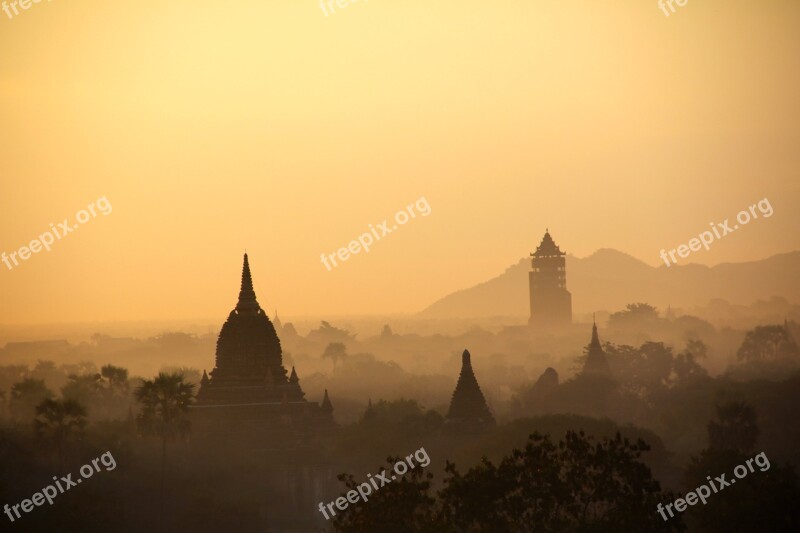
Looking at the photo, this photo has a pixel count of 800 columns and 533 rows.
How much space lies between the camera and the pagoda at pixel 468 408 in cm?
17850

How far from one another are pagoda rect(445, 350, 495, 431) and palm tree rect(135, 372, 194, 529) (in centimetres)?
2323

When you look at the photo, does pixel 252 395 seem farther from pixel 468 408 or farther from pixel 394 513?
pixel 394 513

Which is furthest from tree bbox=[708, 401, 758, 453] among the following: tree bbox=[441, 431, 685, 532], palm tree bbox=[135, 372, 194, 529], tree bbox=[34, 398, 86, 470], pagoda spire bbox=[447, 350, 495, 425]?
tree bbox=[441, 431, 685, 532]

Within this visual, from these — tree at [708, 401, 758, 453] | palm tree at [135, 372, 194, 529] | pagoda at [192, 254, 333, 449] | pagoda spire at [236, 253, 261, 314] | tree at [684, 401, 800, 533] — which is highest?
pagoda spire at [236, 253, 261, 314]

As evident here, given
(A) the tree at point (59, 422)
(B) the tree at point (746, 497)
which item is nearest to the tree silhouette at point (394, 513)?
(B) the tree at point (746, 497)

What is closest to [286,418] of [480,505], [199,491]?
[199,491]

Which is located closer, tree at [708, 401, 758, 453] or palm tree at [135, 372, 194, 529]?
palm tree at [135, 372, 194, 529]

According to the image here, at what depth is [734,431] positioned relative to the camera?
16525 cm

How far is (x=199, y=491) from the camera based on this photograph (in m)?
152

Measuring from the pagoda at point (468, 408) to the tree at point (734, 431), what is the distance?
1893 cm

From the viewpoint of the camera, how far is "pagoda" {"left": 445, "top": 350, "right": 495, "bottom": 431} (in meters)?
178

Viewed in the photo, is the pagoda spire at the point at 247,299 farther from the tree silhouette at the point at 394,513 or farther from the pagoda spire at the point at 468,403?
the tree silhouette at the point at 394,513

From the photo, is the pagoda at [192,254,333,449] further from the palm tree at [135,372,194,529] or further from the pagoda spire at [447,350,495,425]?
the palm tree at [135,372,194,529]

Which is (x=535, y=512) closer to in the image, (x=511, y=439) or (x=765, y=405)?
(x=511, y=439)
